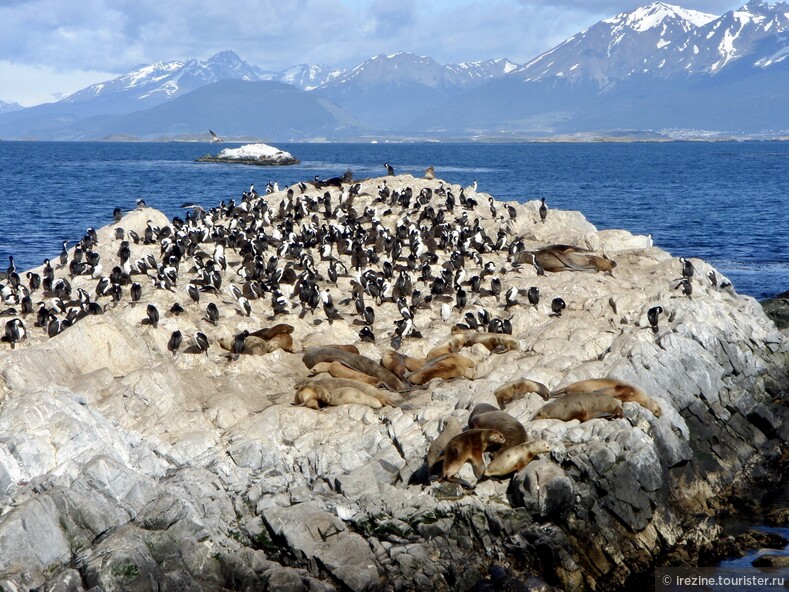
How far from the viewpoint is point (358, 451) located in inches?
628

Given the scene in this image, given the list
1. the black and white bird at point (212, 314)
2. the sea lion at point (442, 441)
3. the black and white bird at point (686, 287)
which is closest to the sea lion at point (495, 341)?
the sea lion at point (442, 441)

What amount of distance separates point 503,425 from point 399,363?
14.9 feet

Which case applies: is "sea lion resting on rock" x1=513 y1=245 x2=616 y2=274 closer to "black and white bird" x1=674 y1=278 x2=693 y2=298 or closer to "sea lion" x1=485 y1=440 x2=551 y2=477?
"black and white bird" x1=674 y1=278 x2=693 y2=298

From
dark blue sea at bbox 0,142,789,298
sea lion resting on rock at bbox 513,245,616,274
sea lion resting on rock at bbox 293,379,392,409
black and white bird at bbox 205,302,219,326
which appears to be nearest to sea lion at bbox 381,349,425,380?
sea lion resting on rock at bbox 293,379,392,409

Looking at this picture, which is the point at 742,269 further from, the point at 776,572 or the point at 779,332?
the point at 776,572

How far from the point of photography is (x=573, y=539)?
587 inches

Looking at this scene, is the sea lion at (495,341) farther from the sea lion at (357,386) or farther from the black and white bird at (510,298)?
the sea lion at (357,386)

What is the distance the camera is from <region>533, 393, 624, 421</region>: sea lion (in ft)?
54.3

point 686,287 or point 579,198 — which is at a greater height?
point 686,287

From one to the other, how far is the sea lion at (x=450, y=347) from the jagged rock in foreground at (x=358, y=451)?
14.3 inches

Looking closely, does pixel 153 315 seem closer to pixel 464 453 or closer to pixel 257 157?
pixel 464 453

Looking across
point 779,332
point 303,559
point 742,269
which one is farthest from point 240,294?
point 742,269

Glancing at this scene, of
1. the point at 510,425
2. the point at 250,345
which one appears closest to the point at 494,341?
the point at 510,425

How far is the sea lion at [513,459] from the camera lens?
1505 cm
